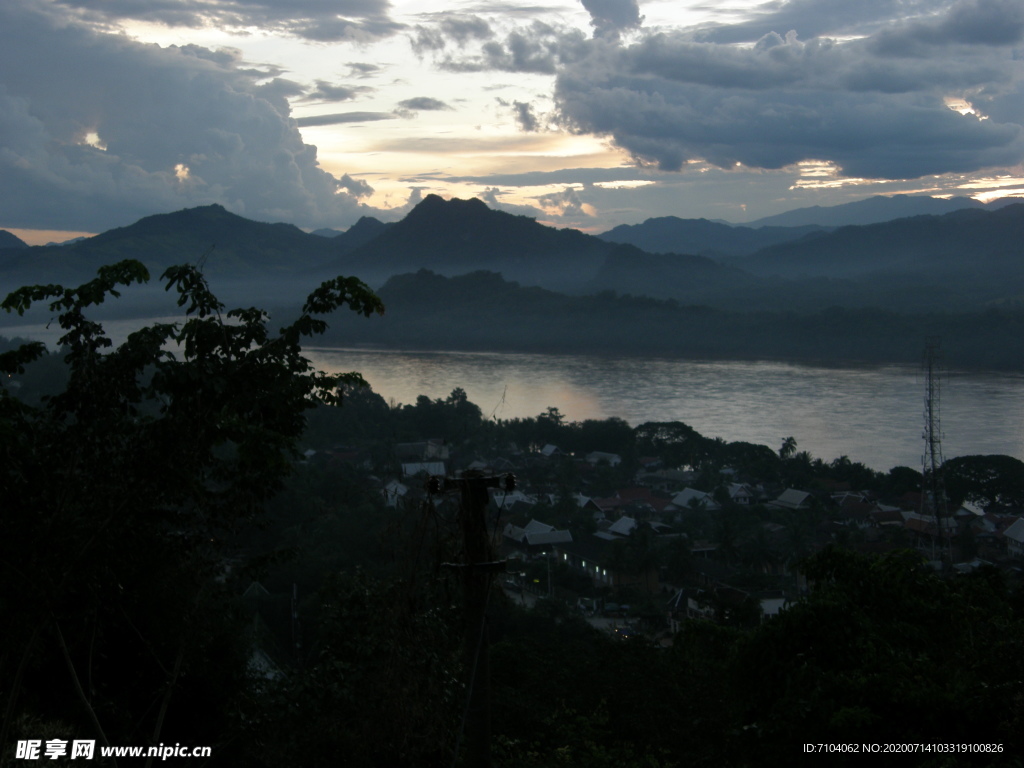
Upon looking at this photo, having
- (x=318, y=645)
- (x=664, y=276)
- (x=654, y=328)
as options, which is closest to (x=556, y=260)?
(x=664, y=276)

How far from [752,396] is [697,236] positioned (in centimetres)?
14630

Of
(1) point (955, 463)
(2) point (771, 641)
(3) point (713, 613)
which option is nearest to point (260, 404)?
(2) point (771, 641)

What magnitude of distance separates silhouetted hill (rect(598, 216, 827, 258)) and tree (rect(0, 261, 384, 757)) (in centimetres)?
15632

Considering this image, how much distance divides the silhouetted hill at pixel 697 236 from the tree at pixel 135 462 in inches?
6154

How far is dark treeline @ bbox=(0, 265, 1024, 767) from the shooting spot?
2109mm

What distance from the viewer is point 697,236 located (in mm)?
167375

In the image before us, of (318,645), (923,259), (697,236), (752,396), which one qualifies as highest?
(697,236)

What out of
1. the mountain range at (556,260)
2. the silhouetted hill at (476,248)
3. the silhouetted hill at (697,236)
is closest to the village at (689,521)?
the mountain range at (556,260)

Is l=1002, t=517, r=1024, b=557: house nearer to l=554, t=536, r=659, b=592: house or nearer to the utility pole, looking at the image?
l=554, t=536, r=659, b=592: house

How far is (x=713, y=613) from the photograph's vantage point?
28.0 feet

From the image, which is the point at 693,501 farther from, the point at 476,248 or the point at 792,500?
the point at 476,248

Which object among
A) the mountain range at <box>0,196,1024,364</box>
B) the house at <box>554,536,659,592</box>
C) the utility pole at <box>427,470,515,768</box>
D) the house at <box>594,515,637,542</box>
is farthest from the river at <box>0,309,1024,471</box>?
the mountain range at <box>0,196,1024,364</box>

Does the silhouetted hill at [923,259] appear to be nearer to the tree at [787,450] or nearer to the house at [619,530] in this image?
the tree at [787,450]

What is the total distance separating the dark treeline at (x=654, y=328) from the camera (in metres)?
40.0
